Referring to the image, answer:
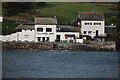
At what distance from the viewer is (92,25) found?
26609 millimetres

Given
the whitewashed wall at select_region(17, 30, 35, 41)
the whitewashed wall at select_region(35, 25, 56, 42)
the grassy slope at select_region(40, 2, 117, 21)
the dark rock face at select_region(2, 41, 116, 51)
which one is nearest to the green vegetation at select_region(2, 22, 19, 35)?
the whitewashed wall at select_region(17, 30, 35, 41)

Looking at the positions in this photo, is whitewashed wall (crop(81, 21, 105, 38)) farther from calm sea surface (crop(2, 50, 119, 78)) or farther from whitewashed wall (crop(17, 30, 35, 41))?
calm sea surface (crop(2, 50, 119, 78))

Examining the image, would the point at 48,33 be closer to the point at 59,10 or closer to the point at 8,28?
the point at 8,28

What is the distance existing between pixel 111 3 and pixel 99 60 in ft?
55.9

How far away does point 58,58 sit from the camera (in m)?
19.5

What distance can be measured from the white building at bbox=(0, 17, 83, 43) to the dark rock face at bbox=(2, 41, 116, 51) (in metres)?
0.43

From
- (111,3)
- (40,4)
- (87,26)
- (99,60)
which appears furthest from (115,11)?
(99,60)

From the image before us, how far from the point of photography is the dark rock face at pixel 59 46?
24.4m

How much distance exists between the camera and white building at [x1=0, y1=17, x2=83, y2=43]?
82.1ft

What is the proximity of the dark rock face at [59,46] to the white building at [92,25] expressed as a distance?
166cm

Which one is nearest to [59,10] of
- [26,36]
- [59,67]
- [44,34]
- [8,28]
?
[8,28]

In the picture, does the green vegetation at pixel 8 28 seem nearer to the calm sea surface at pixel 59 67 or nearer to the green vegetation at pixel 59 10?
the green vegetation at pixel 59 10

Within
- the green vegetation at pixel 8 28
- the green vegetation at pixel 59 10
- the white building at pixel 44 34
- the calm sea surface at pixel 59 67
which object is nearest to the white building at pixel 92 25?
the white building at pixel 44 34

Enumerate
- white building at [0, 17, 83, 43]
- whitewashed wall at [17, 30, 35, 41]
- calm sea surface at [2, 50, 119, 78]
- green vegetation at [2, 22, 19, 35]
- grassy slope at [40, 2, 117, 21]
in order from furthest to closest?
grassy slope at [40, 2, 117, 21] → green vegetation at [2, 22, 19, 35] → white building at [0, 17, 83, 43] → whitewashed wall at [17, 30, 35, 41] → calm sea surface at [2, 50, 119, 78]
